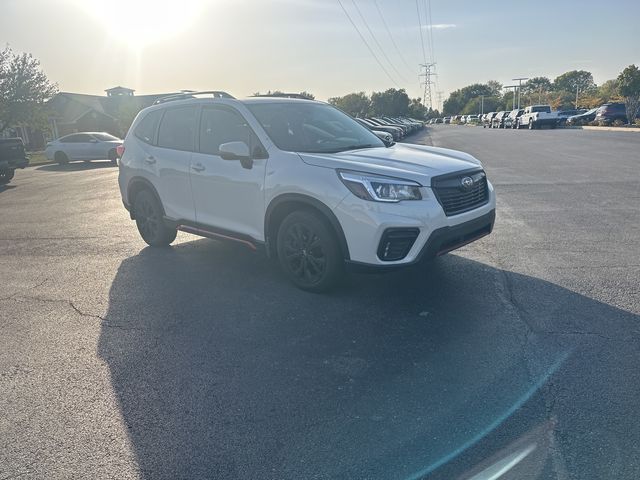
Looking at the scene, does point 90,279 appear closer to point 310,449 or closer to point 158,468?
point 158,468

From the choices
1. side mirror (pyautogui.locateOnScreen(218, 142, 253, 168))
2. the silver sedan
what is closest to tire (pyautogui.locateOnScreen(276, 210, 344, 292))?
side mirror (pyautogui.locateOnScreen(218, 142, 253, 168))

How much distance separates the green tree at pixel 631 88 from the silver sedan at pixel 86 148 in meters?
35.0

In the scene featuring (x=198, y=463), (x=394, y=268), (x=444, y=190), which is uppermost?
(x=444, y=190)

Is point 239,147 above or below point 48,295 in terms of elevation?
above

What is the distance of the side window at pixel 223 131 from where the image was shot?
534 cm

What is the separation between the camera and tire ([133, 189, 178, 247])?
269 inches

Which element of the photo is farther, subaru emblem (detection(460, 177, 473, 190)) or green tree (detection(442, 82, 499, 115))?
green tree (detection(442, 82, 499, 115))

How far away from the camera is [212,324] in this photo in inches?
177

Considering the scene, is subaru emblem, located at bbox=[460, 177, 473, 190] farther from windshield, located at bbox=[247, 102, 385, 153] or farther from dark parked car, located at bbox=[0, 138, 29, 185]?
dark parked car, located at bbox=[0, 138, 29, 185]

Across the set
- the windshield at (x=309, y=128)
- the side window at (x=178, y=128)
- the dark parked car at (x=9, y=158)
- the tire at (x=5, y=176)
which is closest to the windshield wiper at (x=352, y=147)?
the windshield at (x=309, y=128)

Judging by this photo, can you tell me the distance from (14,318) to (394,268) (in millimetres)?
3660

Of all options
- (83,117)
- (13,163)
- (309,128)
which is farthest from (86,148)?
(83,117)

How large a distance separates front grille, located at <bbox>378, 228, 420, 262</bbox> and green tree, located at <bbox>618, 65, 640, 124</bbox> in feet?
133

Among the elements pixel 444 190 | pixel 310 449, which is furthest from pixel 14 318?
pixel 444 190
